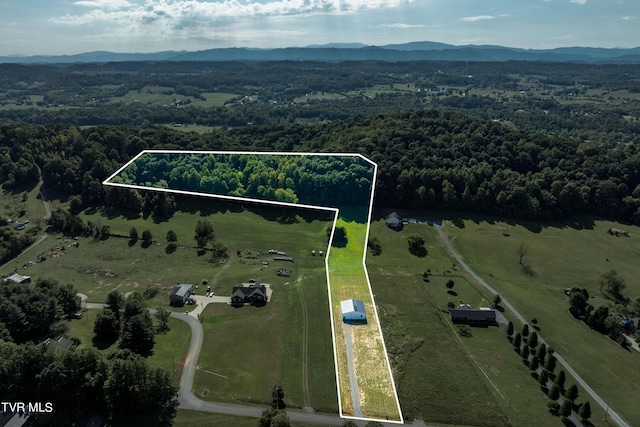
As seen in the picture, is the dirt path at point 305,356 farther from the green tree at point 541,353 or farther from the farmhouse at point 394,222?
the farmhouse at point 394,222

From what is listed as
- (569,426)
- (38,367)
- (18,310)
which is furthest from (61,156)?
(569,426)

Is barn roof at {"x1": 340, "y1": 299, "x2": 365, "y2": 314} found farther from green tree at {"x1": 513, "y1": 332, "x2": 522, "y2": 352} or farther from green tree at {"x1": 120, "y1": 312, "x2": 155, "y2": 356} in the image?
green tree at {"x1": 120, "y1": 312, "x2": 155, "y2": 356}

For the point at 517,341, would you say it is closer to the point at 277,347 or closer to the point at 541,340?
the point at 541,340

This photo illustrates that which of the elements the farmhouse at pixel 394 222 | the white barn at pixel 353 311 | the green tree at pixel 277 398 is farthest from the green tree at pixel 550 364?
the farmhouse at pixel 394 222

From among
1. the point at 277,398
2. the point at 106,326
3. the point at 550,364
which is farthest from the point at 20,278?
the point at 550,364

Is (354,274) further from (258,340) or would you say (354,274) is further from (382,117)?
(382,117)

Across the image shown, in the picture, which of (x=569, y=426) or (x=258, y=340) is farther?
(x=258, y=340)
